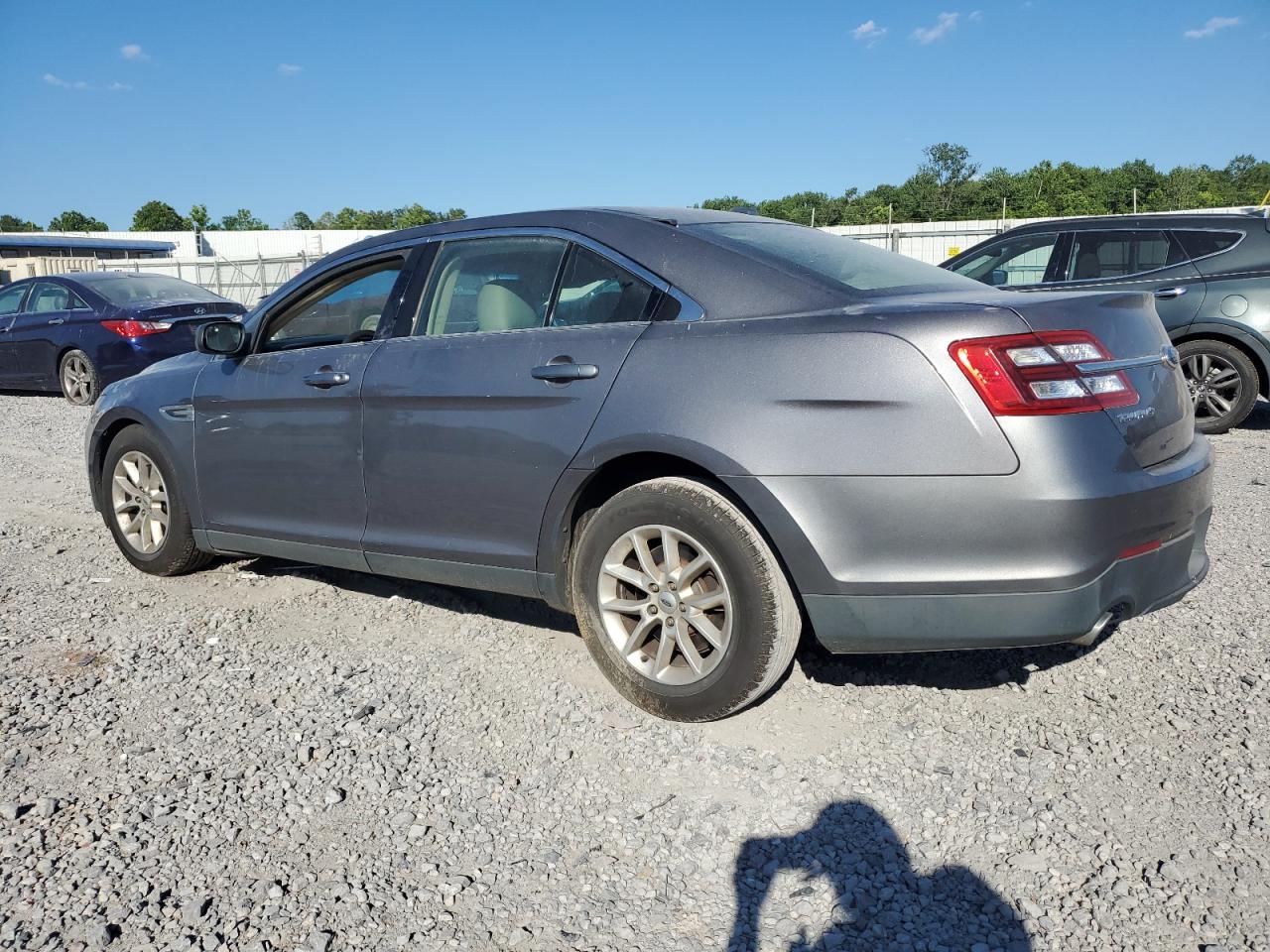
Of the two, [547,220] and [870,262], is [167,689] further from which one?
[870,262]

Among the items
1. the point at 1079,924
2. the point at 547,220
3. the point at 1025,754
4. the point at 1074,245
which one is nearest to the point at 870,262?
the point at 547,220

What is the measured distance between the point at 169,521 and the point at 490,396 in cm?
224

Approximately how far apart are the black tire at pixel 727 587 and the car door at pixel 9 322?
1193 cm

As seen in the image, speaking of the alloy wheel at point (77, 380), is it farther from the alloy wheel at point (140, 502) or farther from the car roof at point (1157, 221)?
the car roof at point (1157, 221)

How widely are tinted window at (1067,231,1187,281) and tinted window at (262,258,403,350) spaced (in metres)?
6.57

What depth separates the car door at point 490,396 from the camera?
3.49 m

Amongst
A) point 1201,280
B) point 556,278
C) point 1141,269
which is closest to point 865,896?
point 556,278

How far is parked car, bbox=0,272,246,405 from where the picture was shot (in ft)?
38.1

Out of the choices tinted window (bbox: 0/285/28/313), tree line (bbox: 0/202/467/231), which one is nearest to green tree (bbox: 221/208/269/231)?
tree line (bbox: 0/202/467/231)

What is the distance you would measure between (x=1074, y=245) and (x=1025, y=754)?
6956 mm

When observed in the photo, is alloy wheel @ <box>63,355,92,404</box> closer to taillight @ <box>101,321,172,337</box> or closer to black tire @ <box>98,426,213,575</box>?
taillight @ <box>101,321,172,337</box>

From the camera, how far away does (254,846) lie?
2717mm

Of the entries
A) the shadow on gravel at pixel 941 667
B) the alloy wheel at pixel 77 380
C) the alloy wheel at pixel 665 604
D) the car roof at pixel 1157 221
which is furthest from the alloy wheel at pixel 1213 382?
the alloy wheel at pixel 77 380

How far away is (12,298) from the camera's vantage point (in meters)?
12.9
